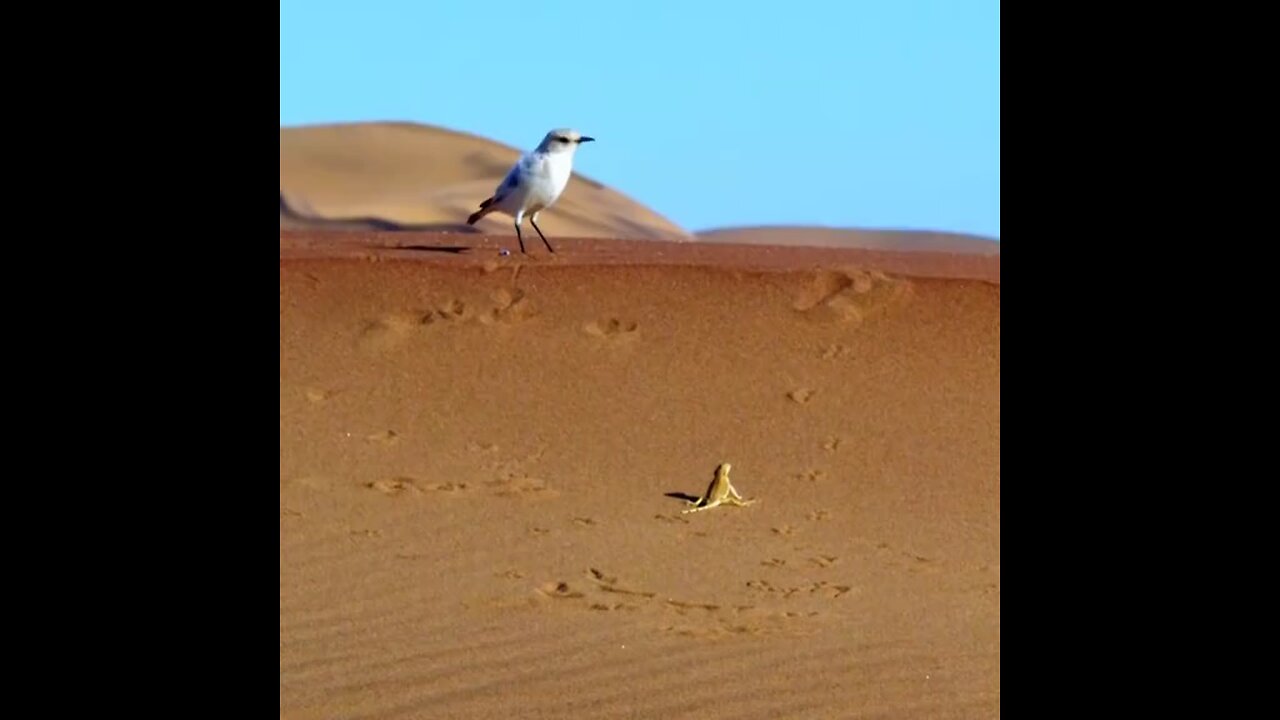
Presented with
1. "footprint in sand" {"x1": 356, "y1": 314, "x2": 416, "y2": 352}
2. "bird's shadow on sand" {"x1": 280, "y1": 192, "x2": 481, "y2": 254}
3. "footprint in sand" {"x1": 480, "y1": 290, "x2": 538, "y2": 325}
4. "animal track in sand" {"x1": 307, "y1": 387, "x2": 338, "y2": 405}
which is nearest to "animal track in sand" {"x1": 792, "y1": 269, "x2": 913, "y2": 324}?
"footprint in sand" {"x1": 480, "y1": 290, "x2": 538, "y2": 325}

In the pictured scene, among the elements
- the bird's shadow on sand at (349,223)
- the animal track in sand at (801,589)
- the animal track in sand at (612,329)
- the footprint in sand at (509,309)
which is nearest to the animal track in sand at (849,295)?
the animal track in sand at (612,329)

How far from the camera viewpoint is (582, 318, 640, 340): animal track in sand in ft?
34.4

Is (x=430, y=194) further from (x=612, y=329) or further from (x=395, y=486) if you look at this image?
(x=395, y=486)

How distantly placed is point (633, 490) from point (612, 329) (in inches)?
72.9

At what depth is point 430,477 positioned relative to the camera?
29.3 feet

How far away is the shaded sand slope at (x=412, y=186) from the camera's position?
1427 inches

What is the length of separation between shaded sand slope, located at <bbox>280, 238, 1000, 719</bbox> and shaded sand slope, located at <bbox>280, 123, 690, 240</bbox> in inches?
811

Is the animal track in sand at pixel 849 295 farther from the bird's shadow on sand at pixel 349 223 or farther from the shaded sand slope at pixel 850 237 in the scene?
the shaded sand slope at pixel 850 237

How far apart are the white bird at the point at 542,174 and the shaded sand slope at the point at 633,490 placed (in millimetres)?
436

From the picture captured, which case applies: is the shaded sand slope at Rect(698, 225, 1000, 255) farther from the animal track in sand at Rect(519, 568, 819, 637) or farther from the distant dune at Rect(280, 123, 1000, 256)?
the animal track in sand at Rect(519, 568, 819, 637)

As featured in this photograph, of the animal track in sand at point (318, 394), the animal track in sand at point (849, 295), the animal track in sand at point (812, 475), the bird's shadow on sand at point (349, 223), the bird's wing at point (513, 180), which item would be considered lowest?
the animal track in sand at point (812, 475)
